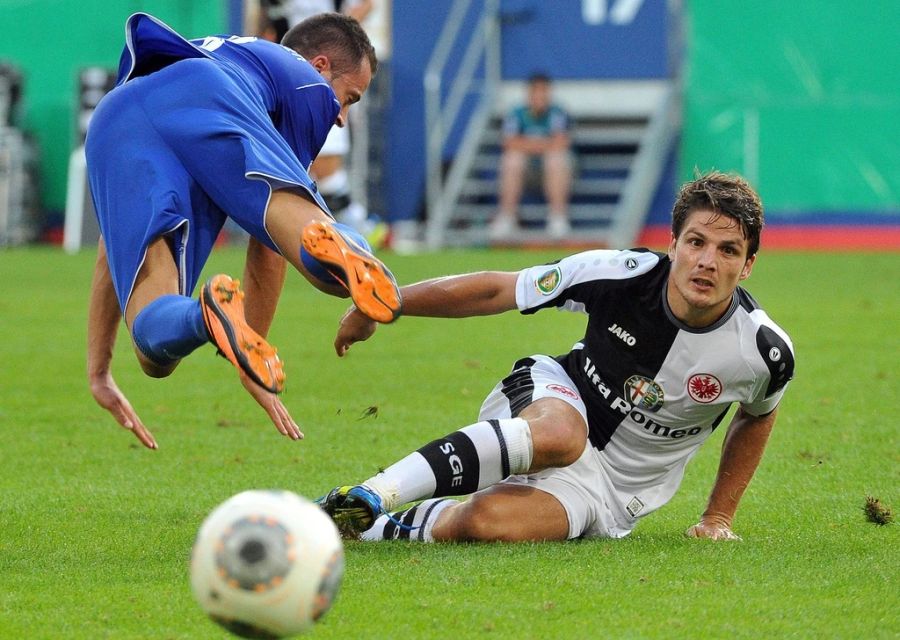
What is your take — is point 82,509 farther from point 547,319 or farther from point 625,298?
point 547,319

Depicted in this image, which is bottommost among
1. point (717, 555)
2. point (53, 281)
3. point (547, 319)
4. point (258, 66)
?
point (53, 281)

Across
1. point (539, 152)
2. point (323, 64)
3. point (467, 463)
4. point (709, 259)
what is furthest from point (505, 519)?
point (539, 152)

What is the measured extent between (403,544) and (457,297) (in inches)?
29.7

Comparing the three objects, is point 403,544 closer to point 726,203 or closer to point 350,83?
point 726,203

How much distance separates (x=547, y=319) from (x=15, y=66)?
38.6 feet

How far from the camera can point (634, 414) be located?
4602 mm

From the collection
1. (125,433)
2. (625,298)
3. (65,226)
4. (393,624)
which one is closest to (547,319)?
(125,433)

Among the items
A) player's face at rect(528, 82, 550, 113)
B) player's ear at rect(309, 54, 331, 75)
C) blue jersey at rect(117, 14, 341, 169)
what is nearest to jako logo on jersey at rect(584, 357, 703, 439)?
blue jersey at rect(117, 14, 341, 169)

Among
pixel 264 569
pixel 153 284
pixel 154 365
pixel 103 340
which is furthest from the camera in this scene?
pixel 103 340

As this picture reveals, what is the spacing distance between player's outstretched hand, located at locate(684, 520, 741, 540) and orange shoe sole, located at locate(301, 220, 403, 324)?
4.32 feet

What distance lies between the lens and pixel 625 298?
4582mm

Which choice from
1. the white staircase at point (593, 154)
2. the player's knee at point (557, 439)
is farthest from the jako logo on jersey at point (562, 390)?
the white staircase at point (593, 154)

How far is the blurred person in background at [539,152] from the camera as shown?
18.8 metres

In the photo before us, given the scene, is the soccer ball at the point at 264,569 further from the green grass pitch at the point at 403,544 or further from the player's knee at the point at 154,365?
the player's knee at the point at 154,365
